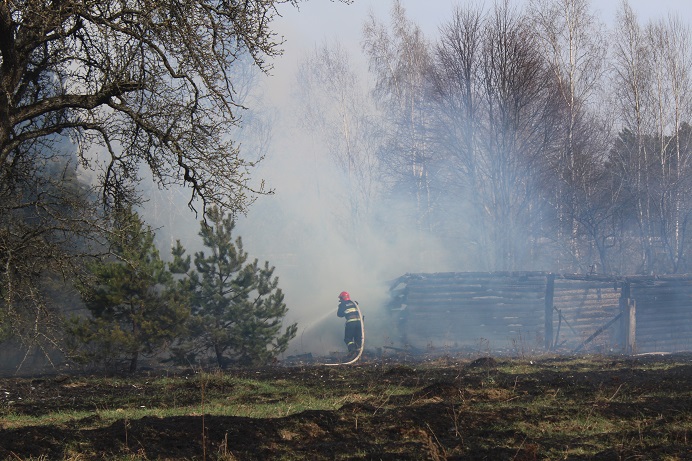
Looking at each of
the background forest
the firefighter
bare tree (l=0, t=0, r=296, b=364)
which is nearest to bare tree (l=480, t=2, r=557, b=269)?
the background forest

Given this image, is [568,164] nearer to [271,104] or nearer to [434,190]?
[434,190]

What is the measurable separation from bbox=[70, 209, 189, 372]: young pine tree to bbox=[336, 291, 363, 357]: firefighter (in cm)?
534

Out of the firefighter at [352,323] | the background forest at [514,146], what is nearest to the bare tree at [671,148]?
the background forest at [514,146]

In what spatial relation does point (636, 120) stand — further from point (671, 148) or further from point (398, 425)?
point (398, 425)

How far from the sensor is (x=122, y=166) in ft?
33.5

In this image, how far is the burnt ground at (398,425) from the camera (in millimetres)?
5613

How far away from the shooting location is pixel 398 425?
6699 millimetres

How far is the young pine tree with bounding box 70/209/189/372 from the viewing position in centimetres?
1585

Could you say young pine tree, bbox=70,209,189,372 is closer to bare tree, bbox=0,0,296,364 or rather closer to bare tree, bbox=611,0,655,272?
bare tree, bbox=0,0,296,364

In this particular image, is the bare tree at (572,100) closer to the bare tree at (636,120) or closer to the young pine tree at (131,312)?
the bare tree at (636,120)

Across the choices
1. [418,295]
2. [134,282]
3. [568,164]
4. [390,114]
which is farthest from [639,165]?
[134,282]

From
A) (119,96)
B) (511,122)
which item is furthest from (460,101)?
(119,96)

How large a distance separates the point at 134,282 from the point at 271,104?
107 feet

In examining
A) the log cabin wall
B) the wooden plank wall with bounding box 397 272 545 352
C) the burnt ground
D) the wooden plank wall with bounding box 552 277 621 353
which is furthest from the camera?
the wooden plank wall with bounding box 397 272 545 352
